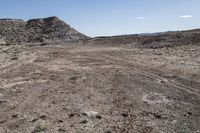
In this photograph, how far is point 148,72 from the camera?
57.1 feet

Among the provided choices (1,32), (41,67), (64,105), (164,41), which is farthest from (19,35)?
(64,105)

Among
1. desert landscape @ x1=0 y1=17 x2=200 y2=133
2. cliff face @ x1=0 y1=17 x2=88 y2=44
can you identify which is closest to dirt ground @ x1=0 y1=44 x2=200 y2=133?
desert landscape @ x1=0 y1=17 x2=200 y2=133

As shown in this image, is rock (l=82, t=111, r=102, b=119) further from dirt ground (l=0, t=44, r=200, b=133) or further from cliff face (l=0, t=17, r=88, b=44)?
cliff face (l=0, t=17, r=88, b=44)

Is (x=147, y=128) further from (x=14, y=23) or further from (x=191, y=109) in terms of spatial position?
(x=14, y=23)

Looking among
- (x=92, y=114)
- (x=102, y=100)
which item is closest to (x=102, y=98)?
(x=102, y=100)

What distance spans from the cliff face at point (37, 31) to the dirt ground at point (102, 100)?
169ft

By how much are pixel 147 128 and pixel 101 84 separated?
611 cm

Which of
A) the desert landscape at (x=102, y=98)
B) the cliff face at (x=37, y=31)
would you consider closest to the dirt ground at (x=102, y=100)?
the desert landscape at (x=102, y=98)

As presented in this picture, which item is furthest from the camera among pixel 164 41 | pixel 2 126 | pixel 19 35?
pixel 19 35

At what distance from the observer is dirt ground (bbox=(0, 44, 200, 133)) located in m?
9.01

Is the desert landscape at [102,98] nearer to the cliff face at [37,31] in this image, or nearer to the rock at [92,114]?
the rock at [92,114]

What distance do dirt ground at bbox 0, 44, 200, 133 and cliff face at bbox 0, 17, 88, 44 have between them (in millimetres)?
51429

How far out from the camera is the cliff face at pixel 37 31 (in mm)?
70062

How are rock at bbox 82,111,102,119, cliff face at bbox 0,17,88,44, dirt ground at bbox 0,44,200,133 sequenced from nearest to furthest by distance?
dirt ground at bbox 0,44,200,133
rock at bbox 82,111,102,119
cliff face at bbox 0,17,88,44
